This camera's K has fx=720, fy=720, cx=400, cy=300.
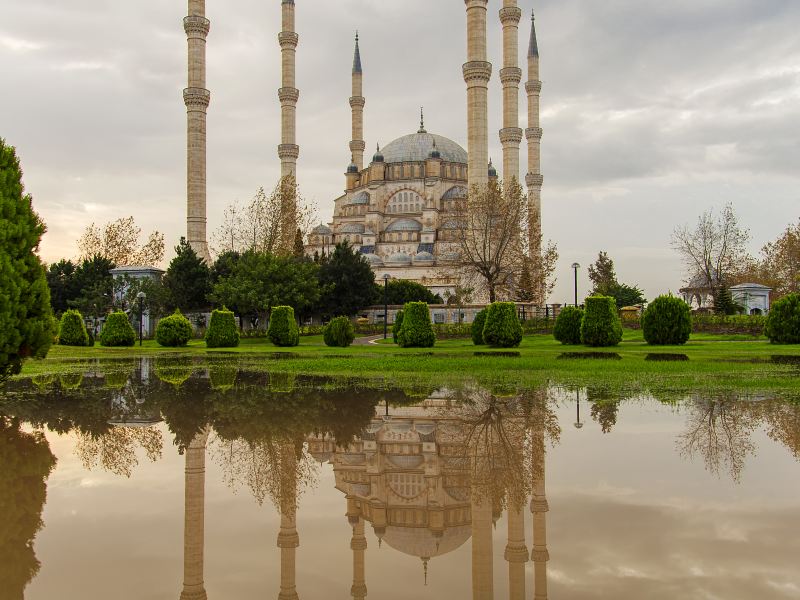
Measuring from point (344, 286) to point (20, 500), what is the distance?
121 ft

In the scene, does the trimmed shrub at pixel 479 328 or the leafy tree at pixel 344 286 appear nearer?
the trimmed shrub at pixel 479 328

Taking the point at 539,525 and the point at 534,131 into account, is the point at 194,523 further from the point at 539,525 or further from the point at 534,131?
the point at 534,131

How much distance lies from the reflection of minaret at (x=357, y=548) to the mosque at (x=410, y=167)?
32.5 metres

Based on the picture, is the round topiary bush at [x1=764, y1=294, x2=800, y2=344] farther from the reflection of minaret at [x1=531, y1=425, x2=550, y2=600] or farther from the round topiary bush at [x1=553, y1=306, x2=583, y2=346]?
the reflection of minaret at [x1=531, y1=425, x2=550, y2=600]

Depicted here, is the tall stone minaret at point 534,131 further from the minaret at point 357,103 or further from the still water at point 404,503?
the still water at point 404,503

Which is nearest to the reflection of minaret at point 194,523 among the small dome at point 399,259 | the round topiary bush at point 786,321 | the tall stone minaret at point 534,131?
the round topiary bush at point 786,321

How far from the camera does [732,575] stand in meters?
3.38

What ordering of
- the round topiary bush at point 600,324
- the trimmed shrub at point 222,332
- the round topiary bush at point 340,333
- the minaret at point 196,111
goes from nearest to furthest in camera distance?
the round topiary bush at point 600,324
the round topiary bush at point 340,333
the trimmed shrub at point 222,332
the minaret at point 196,111

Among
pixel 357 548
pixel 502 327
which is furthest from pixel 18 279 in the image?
pixel 502 327

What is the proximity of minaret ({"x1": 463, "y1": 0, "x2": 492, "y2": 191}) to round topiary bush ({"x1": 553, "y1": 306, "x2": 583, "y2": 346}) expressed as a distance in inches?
606

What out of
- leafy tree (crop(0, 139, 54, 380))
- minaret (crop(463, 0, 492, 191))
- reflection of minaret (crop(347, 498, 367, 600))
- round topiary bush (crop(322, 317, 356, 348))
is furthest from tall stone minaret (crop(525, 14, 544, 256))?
reflection of minaret (crop(347, 498, 367, 600))

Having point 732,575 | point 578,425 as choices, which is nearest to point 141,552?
point 732,575

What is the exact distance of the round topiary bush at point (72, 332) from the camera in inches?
1127

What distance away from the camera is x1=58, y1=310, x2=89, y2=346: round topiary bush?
1127 inches
